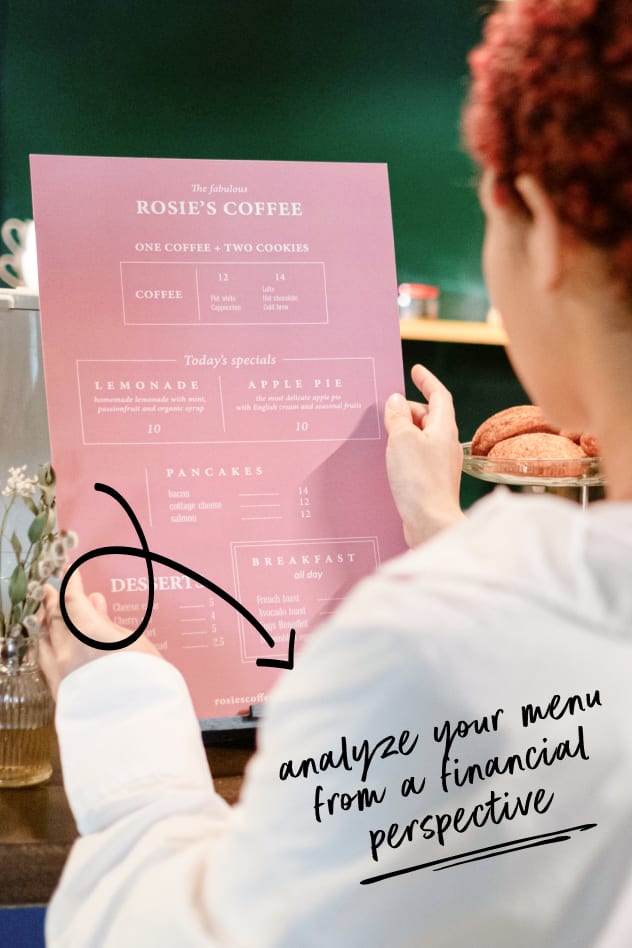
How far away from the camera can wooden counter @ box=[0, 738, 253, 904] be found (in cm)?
98

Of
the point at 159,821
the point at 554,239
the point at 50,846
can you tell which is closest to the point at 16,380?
the point at 50,846

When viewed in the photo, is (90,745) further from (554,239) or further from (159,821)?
(554,239)

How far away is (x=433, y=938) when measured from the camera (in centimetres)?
61

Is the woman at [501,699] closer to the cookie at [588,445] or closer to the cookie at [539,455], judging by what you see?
the cookie at [539,455]

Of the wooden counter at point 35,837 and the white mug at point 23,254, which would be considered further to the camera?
the white mug at point 23,254

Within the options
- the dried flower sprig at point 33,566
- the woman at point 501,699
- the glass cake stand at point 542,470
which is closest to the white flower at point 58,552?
the dried flower sprig at point 33,566

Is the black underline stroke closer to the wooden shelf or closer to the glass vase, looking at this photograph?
the glass vase

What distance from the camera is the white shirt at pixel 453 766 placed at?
563mm

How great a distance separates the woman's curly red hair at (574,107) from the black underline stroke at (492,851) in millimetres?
313

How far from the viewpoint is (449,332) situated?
3828 mm

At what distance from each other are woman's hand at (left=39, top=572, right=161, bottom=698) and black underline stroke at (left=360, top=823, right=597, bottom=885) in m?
0.44

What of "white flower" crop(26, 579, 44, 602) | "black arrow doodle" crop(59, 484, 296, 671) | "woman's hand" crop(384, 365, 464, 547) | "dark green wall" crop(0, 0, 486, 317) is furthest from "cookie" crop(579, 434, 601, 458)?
"dark green wall" crop(0, 0, 486, 317)

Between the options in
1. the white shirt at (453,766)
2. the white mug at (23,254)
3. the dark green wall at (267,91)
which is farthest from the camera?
the dark green wall at (267,91)

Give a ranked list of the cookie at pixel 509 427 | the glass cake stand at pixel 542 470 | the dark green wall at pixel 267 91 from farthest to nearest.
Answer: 1. the dark green wall at pixel 267 91
2. the cookie at pixel 509 427
3. the glass cake stand at pixel 542 470
